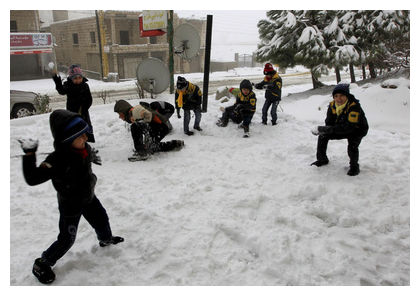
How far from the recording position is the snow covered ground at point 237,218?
2.85 m

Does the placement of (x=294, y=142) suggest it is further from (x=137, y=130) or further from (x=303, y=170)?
(x=137, y=130)

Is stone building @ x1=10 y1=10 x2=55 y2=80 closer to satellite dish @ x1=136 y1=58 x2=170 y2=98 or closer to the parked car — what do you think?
the parked car

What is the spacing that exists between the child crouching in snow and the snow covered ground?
258 mm

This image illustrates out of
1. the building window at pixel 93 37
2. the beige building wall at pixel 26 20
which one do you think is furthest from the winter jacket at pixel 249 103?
the building window at pixel 93 37

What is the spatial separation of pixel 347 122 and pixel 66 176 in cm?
396

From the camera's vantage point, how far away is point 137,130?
5.71 metres

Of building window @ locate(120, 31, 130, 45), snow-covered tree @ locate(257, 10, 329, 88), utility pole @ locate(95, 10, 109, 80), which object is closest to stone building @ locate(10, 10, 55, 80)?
utility pole @ locate(95, 10, 109, 80)

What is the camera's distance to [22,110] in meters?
9.42

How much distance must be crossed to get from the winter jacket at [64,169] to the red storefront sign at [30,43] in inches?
1049

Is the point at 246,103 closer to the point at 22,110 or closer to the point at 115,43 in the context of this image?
the point at 22,110

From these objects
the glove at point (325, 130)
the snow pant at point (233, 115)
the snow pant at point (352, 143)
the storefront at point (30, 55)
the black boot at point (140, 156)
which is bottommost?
the black boot at point (140, 156)

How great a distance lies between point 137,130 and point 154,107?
0.96 m

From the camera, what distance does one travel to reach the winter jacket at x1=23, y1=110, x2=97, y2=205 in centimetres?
235

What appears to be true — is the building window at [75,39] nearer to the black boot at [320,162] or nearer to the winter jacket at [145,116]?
the winter jacket at [145,116]
